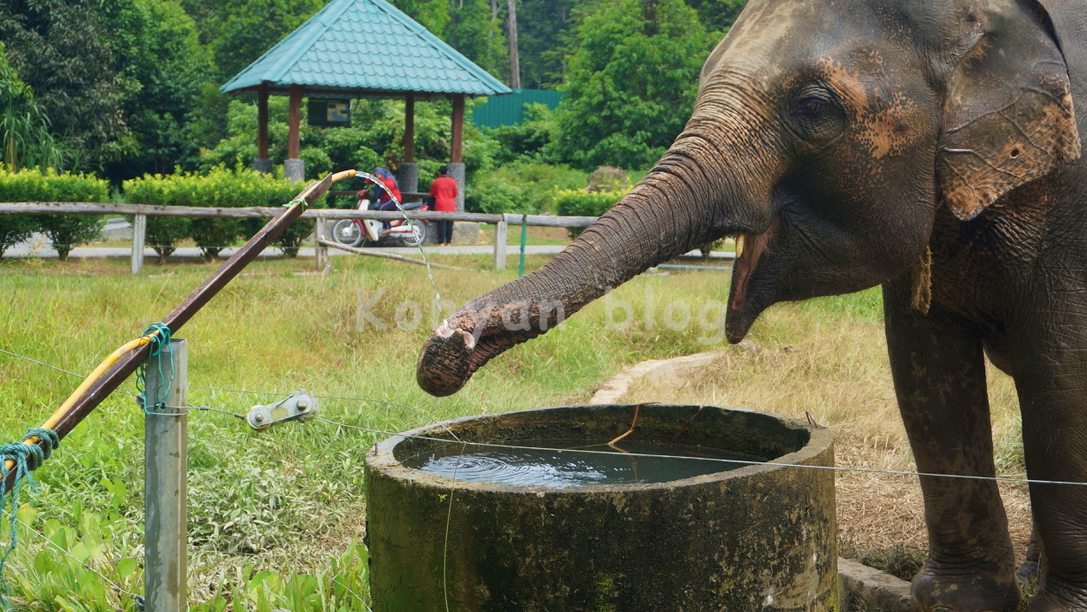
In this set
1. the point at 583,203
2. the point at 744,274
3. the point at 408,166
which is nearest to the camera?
the point at 744,274

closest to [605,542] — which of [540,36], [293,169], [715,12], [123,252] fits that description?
[123,252]

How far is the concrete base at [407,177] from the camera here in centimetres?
2230

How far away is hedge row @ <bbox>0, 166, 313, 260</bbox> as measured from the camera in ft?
51.6

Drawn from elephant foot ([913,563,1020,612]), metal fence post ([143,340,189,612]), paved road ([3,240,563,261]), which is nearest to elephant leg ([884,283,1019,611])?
elephant foot ([913,563,1020,612])

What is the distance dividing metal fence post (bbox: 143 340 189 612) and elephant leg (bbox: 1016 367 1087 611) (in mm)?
2527

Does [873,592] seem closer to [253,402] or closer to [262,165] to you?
[253,402]

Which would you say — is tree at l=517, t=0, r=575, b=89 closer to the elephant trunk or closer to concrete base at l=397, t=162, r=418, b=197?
concrete base at l=397, t=162, r=418, b=197

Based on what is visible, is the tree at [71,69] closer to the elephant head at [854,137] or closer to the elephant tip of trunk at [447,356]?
the elephant head at [854,137]

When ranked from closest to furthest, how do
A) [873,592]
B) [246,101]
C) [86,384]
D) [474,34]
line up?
1. [86,384]
2. [873,592]
3. [246,101]
4. [474,34]

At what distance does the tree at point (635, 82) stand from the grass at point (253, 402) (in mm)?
18845

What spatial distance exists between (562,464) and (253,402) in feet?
11.7

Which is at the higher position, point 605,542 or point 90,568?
point 605,542

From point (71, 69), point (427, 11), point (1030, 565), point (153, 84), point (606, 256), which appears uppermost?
point (427, 11)

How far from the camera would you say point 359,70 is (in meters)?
20.1
